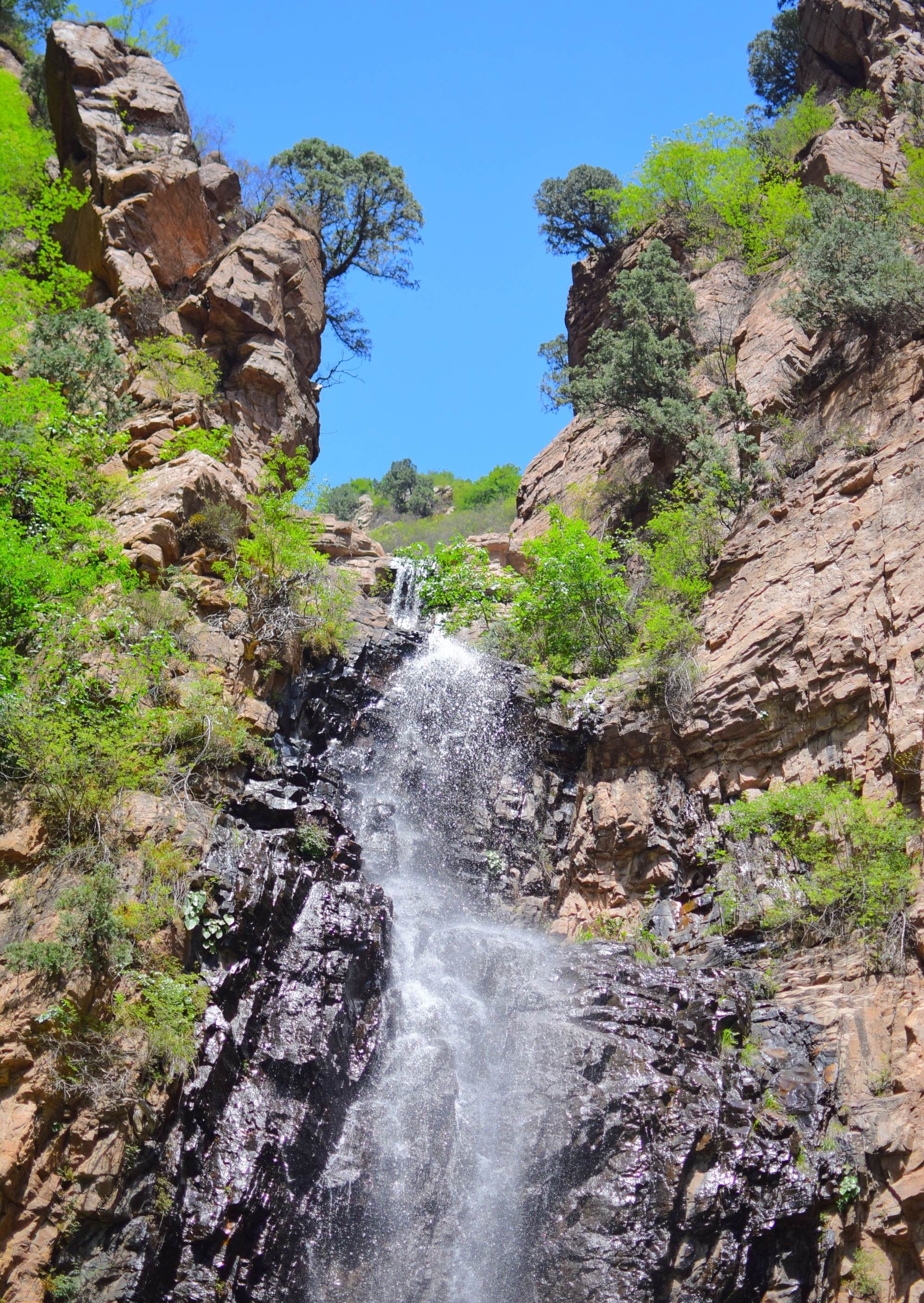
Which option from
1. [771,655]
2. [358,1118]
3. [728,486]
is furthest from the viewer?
[728,486]

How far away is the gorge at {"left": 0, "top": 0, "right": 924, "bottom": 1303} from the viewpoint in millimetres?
8727

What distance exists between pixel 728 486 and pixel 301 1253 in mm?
13919

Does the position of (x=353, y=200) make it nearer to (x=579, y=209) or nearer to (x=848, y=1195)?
(x=579, y=209)

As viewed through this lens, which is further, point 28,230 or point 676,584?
point 28,230

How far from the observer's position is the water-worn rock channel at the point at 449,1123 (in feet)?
28.7

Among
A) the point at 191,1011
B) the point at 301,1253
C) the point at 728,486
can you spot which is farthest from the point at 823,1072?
the point at 728,486

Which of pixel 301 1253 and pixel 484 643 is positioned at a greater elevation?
pixel 484 643

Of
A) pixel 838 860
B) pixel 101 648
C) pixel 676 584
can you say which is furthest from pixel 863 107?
pixel 101 648

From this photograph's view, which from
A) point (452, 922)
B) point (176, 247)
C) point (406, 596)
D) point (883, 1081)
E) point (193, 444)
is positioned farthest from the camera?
point (406, 596)

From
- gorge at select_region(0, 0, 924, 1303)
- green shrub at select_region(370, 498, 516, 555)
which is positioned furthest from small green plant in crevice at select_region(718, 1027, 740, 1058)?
green shrub at select_region(370, 498, 516, 555)

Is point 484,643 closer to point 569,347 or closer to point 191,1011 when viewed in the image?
point 191,1011

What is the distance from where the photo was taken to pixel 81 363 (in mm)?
16781

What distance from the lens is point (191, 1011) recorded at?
9.60 m

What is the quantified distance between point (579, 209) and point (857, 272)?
48.6 ft
